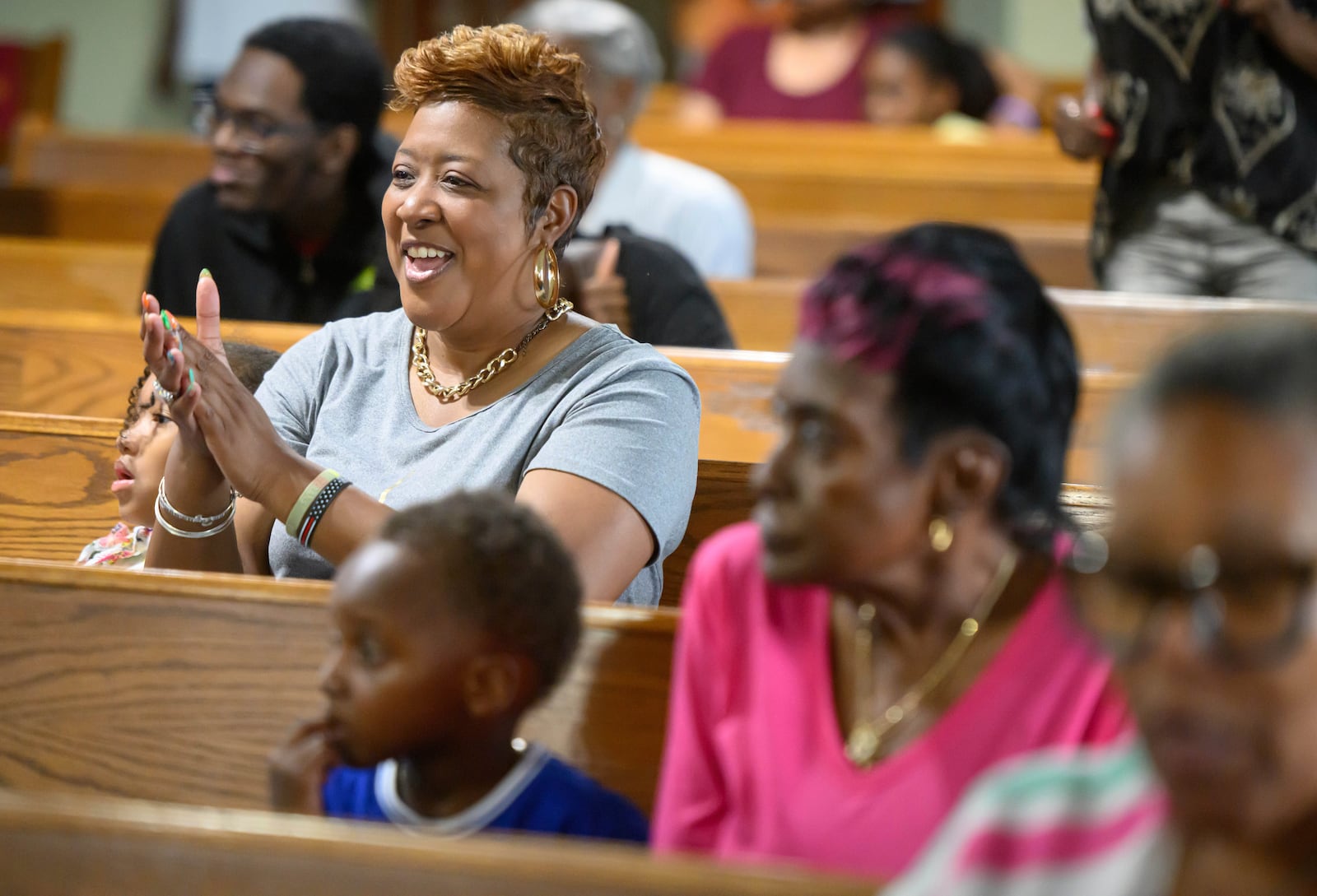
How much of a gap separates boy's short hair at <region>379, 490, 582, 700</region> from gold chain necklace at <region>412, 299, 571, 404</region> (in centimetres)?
49

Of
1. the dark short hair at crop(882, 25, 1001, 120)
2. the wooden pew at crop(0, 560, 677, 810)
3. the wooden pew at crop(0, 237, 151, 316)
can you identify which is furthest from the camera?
the dark short hair at crop(882, 25, 1001, 120)

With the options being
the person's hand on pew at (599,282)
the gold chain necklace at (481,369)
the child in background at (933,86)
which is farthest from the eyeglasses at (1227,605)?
the child in background at (933,86)

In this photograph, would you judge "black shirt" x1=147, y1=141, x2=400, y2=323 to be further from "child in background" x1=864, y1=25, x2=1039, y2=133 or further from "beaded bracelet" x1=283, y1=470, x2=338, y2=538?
"child in background" x1=864, y1=25, x2=1039, y2=133

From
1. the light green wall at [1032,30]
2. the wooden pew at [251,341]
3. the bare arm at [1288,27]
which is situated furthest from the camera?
the light green wall at [1032,30]

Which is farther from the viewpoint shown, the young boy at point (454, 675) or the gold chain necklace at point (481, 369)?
the gold chain necklace at point (481, 369)

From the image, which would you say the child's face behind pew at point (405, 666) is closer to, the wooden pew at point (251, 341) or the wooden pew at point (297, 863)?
the wooden pew at point (297, 863)

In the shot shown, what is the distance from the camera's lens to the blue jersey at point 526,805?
3.79 feet

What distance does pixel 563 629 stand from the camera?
118 cm

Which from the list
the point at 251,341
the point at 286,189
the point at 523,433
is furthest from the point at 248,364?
the point at 286,189

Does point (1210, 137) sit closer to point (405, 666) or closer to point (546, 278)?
point (546, 278)

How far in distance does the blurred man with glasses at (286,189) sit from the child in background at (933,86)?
2.47 metres

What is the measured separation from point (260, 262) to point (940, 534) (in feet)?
6.32

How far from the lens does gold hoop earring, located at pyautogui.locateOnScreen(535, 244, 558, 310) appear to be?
172cm

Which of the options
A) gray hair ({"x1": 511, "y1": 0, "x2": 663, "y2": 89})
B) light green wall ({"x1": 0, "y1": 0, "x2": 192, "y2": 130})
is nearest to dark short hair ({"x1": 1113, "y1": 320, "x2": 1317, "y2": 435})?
gray hair ({"x1": 511, "y1": 0, "x2": 663, "y2": 89})
